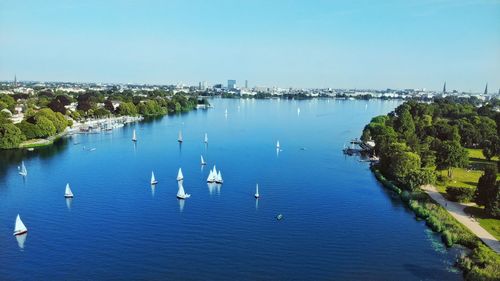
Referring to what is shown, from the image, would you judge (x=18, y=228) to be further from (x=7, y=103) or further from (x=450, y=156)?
(x=7, y=103)

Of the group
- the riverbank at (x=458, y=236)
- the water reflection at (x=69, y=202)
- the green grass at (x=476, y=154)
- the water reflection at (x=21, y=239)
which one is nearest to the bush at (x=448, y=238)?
the riverbank at (x=458, y=236)

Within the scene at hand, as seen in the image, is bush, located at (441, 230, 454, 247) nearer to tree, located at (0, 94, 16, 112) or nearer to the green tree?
the green tree

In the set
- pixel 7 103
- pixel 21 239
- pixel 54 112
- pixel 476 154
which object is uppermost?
pixel 7 103

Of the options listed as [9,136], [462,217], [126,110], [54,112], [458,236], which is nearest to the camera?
[458,236]

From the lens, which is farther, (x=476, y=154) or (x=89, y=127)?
(x=89, y=127)

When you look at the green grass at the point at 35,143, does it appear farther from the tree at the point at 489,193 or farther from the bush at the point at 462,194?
the tree at the point at 489,193

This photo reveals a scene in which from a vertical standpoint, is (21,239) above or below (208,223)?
below

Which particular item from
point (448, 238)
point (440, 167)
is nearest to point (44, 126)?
point (440, 167)

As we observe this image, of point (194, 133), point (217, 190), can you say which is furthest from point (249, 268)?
point (194, 133)
